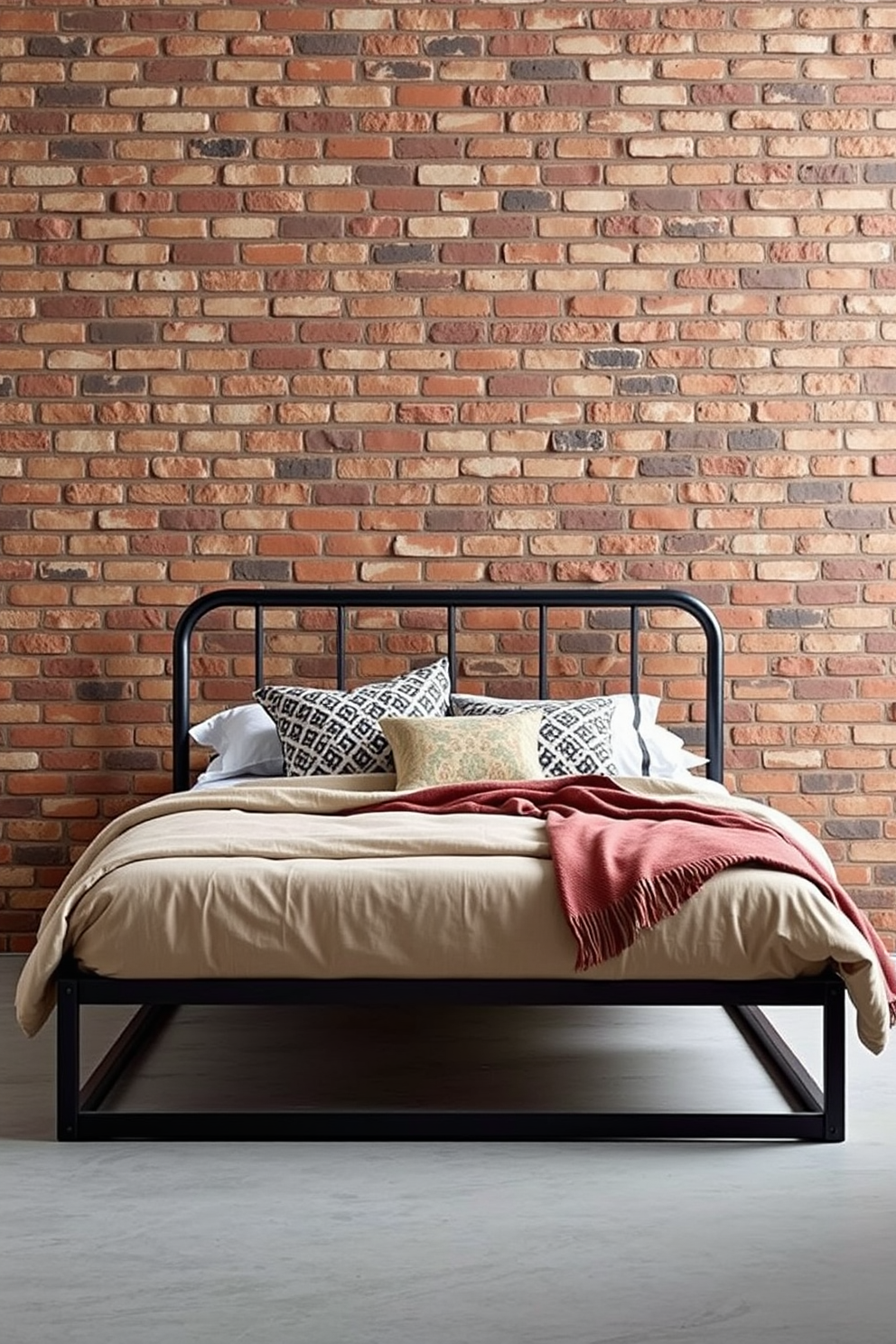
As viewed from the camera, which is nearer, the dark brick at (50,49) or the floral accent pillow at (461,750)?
the floral accent pillow at (461,750)

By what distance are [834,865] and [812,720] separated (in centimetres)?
43

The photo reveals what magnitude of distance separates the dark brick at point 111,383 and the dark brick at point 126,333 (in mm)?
99

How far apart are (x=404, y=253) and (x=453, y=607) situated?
1065 mm

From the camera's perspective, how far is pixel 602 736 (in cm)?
409

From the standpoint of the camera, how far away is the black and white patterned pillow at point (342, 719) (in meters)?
4.05

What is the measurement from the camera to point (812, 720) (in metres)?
4.62

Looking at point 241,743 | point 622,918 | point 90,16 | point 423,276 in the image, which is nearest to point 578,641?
point 241,743

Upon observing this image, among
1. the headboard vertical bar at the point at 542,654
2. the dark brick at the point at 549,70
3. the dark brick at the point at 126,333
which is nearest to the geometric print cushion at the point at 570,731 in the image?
the headboard vertical bar at the point at 542,654

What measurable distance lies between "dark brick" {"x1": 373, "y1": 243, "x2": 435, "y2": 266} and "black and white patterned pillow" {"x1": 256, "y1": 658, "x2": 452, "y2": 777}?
1288 millimetres

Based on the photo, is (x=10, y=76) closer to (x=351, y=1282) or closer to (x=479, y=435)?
(x=479, y=435)

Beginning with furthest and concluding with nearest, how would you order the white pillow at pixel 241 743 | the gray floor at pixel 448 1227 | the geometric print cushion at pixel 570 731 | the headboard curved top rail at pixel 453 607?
the headboard curved top rail at pixel 453 607
the white pillow at pixel 241 743
the geometric print cushion at pixel 570 731
the gray floor at pixel 448 1227

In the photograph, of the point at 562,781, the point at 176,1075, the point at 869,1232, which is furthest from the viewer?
the point at 562,781

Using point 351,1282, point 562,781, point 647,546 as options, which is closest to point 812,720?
point 647,546

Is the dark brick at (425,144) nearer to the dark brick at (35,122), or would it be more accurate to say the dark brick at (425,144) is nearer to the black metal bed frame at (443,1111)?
the dark brick at (35,122)
